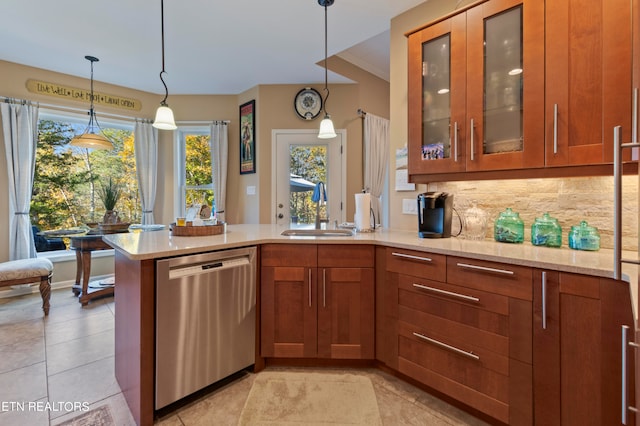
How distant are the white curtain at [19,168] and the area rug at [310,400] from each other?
363cm

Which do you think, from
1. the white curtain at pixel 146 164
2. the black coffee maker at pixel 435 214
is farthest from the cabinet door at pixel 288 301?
the white curtain at pixel 146 164

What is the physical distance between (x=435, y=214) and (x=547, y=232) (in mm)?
609

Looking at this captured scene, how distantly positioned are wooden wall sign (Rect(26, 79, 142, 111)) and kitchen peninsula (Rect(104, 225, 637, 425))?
3377 millimetres

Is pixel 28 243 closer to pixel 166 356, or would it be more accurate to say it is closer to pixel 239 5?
pixel 166 356

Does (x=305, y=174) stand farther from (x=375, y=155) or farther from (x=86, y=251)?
(x=86, y=251)

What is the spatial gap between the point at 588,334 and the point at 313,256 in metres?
1.38

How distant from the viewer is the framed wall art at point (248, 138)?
4.32 meters

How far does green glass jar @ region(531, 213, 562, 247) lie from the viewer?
167cm

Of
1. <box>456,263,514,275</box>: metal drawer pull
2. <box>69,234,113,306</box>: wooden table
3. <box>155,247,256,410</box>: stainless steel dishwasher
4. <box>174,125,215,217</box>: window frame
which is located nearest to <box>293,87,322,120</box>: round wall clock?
<box>174,125,215,217</box>: window frame

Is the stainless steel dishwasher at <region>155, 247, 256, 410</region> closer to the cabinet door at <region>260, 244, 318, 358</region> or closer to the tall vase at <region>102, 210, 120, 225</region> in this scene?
the cabinet door at <region>260, 244, 318, 358</region>

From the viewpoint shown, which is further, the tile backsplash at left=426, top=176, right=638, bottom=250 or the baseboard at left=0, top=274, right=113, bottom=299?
the baseboard at left=0, top=274, right=113, bottom=299

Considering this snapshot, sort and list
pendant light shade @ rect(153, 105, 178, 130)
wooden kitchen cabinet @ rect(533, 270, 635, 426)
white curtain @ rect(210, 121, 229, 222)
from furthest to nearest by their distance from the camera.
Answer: white curtain @ rect(210, 121, 229, 222) → pendant light shade @ rect(153, 105, 178, 130) → wooden kitchen cabinet @ rect(533, 270, 635, 426)

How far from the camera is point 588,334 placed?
122cm

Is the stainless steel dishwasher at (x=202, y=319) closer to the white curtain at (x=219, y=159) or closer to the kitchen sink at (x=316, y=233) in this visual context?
A: the kitchen sink at (x=316, y=233)
